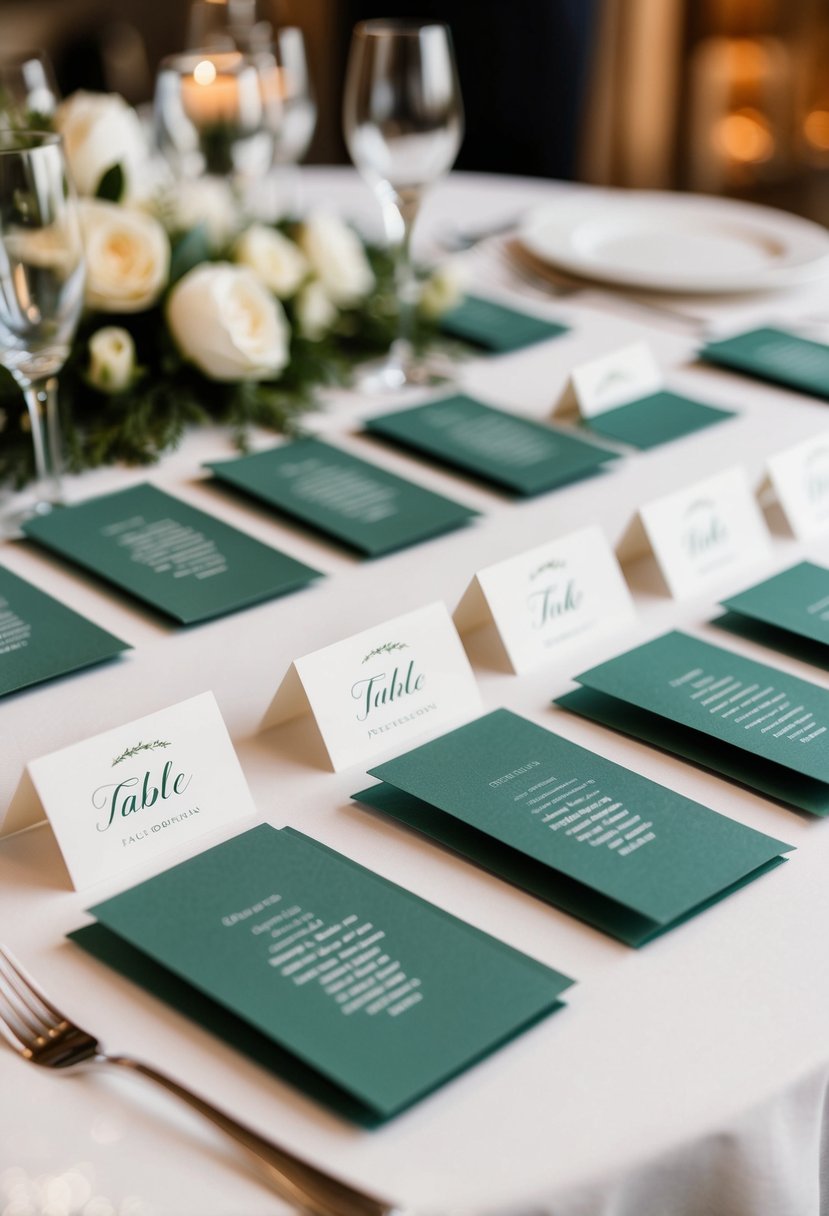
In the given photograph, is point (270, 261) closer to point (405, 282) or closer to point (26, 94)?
point (405, 282)

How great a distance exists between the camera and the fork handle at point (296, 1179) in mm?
595

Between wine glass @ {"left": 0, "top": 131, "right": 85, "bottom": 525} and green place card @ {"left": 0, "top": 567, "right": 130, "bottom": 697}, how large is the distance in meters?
0.20

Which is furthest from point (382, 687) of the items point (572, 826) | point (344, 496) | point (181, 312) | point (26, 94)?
point (26, 94)

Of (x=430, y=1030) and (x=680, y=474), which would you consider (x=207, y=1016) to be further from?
(x=680, y=474)

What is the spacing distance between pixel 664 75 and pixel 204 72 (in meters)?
3.76

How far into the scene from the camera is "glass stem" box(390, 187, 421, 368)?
5.03 ft

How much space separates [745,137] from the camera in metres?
5.06

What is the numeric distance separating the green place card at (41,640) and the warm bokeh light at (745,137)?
4473 millimetres

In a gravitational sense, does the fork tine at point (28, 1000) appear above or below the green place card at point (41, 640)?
below

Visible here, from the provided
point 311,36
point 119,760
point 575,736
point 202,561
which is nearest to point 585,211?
point 202,561

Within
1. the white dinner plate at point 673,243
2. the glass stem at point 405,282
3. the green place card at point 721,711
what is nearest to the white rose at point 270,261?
the glass stem at point 405,282

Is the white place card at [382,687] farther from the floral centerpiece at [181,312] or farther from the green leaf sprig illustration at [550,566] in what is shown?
the floral centerpiece at [181,312]

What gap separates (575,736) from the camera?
3.20ft

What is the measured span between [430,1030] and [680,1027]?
0.43 ft
